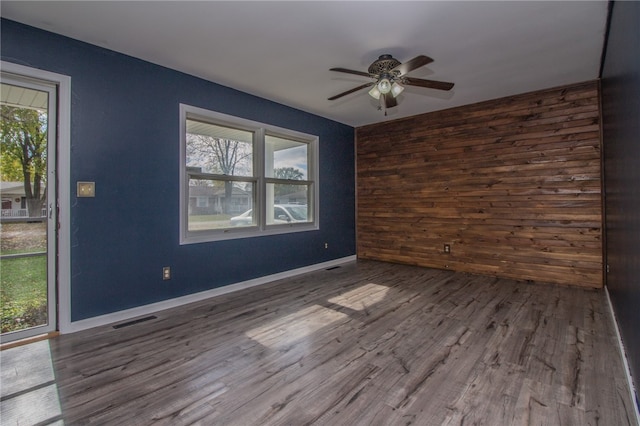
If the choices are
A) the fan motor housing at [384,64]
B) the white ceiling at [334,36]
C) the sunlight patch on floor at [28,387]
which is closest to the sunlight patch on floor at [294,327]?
the sunlight patch on floor at [28,387]

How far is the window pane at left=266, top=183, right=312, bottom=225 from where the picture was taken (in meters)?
4.59

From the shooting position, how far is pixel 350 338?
252 cm

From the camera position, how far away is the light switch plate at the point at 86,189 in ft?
8.95

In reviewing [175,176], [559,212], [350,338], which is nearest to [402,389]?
[350,338]

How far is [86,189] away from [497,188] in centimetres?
497

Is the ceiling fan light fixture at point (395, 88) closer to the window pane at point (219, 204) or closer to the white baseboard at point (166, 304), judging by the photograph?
the window pane at point (219, 204)

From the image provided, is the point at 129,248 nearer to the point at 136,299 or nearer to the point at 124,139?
the point at 136,299

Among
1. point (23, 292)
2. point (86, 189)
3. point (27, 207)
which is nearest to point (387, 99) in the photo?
point (86, 189)

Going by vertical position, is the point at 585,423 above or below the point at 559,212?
below

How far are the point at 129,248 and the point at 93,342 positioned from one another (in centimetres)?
89

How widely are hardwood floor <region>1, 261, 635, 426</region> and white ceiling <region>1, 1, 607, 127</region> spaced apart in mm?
2596

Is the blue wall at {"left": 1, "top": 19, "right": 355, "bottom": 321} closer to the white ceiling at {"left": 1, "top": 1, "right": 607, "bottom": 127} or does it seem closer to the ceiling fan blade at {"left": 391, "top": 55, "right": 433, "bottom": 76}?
the white ceiling at {"left": 1, "top": 1, "right": 607, "bottom": 127}

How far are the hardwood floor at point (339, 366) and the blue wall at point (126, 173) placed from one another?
1.21ft

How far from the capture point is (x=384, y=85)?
2.95m
